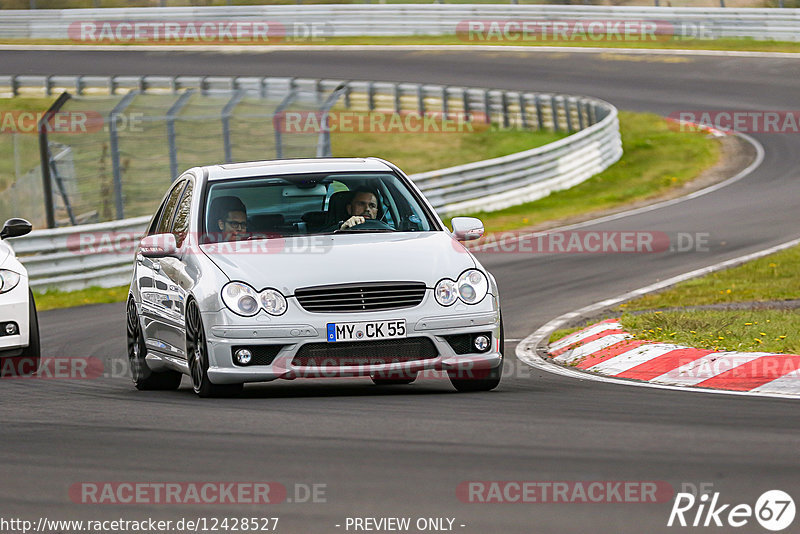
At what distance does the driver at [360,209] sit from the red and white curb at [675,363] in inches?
80.2

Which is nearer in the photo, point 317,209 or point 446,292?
point 446,292

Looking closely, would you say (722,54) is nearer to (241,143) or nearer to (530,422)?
(241,143)

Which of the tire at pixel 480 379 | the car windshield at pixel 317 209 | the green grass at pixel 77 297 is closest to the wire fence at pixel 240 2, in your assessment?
the green grass at pixel 77 297

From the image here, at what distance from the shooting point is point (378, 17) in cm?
4969

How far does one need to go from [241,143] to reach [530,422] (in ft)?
59.4

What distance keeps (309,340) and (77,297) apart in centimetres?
1035

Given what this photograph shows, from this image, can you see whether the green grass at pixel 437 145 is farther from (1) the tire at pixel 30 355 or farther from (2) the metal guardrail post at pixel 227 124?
(1) the tire at pixel 30 355

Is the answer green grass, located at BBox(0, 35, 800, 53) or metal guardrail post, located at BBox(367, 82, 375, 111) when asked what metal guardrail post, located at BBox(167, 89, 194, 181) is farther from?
green grass, located at BBox(0, 35, 800, 53)

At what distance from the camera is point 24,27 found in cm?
5144

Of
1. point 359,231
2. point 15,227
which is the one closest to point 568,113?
point 15,227

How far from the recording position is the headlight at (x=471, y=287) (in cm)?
852

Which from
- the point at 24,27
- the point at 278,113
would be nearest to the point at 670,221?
the point at 278,113

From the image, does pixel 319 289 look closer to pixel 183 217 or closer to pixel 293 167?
pixel 293 167

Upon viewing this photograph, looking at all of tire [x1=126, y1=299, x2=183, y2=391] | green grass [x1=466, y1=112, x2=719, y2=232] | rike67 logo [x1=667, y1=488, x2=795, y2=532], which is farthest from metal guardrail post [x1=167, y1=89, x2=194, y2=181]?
rike67 logo [x1=667, y1=488, x2=795, y2=532]
